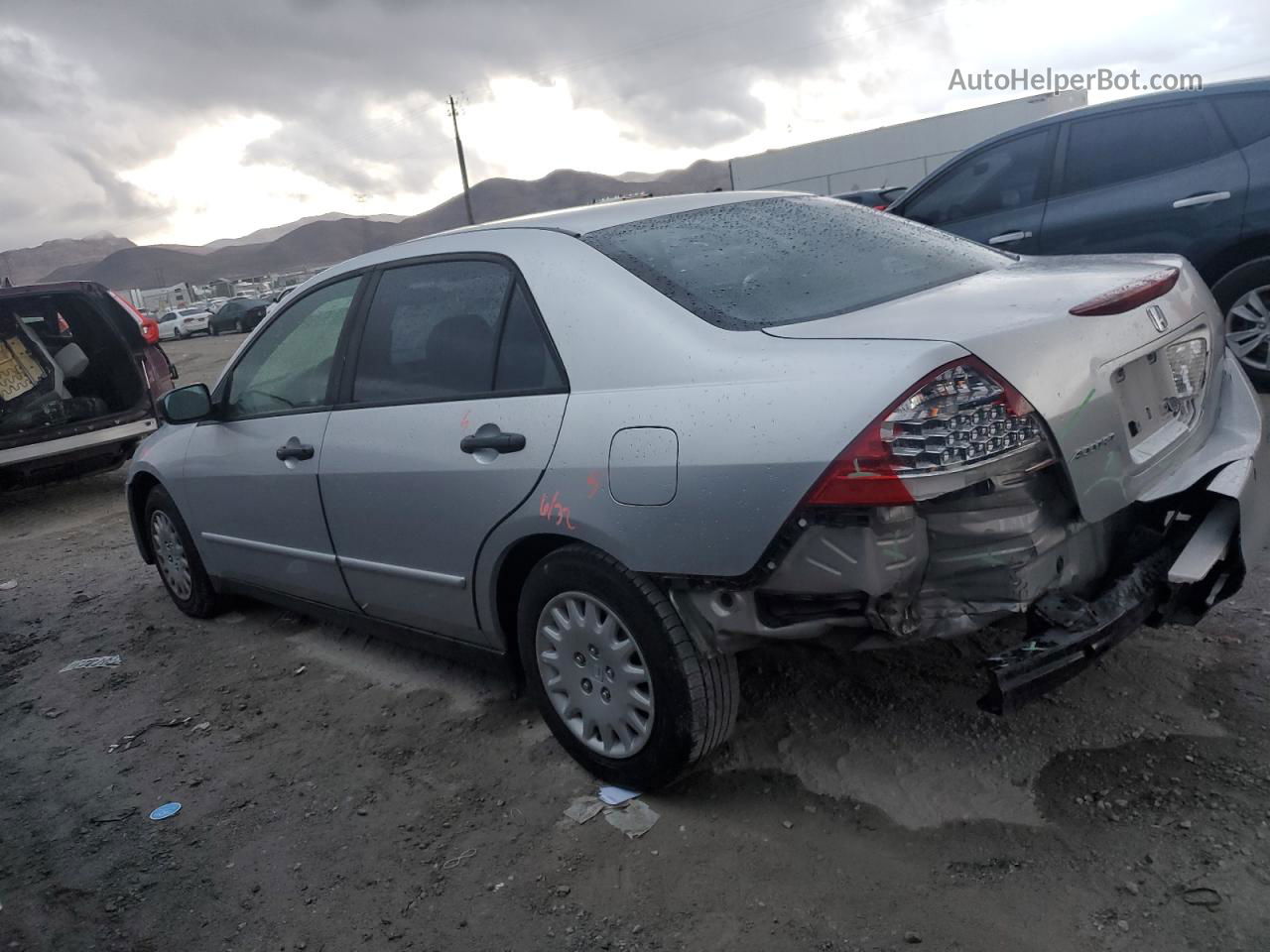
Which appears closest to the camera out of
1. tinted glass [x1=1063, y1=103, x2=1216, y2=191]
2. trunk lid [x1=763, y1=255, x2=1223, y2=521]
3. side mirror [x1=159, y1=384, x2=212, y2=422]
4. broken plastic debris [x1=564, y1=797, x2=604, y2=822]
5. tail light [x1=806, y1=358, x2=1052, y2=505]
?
tail light [x1=806, y1=358, x2=1052, y2=505]

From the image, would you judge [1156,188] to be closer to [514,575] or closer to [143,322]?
[514,575]

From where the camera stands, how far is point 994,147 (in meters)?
6.89

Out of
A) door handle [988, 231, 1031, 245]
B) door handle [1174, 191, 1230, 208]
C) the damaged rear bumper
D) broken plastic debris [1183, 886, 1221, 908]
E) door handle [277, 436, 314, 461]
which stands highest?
door handle [1174, 191, 1230, 208]

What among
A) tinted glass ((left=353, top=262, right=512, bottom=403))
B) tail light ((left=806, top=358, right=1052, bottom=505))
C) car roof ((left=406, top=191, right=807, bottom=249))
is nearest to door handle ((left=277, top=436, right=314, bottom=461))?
tinted glass ((left=353, top=262, right=512, bottom=403))

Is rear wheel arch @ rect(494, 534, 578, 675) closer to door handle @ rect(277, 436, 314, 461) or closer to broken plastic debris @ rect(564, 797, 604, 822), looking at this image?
broken plastic debris @ rect(564, 797, 604, 822)

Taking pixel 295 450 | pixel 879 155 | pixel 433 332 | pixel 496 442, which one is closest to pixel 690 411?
pixel 496 442

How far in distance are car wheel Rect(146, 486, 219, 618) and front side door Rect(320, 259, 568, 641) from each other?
153cm

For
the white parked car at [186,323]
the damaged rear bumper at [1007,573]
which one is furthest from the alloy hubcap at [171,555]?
the white parked car at [186,323]

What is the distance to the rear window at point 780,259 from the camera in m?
2.83

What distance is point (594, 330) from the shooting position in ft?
9.53

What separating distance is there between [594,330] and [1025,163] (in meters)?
4.88

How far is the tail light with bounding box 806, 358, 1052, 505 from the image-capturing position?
229 centimetres

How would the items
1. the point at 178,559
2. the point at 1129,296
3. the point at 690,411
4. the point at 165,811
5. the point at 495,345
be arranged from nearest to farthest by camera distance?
the point at 690,411, the point at 1129,296, the point at 495,345, the point at 165,811, the point at 178,559

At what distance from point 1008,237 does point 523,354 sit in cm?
466
